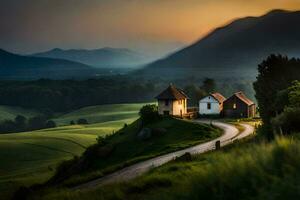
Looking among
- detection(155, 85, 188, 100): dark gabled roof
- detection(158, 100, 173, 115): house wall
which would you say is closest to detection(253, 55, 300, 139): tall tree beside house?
detection(155, 85, 188, 100): dark gabled roof

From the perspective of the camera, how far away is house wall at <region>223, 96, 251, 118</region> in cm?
9831

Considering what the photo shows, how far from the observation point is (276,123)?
29.9 m

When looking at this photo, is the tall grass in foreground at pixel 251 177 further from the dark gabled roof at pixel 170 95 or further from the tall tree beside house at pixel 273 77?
the dark gabled roof at pixel 170 95

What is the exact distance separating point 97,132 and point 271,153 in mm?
133980

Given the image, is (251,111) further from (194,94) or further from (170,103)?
(194,94)

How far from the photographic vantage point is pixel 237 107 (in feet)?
325

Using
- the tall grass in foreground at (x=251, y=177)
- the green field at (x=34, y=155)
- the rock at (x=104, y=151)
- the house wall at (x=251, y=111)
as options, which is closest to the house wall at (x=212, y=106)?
the house wall at (x=251, y=111)

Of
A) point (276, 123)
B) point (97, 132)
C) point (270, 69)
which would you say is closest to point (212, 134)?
point (270, 69)

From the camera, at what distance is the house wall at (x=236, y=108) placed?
98.3 m

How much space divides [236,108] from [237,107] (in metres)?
0.29

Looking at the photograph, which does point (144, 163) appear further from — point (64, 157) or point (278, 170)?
point (64, 157)

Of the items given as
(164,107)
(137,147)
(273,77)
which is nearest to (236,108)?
(164,107)

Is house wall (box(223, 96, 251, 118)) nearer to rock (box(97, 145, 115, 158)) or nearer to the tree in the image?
the tree

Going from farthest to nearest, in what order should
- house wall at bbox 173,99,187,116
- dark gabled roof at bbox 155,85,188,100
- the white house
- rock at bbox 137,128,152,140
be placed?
the white house → house wall at bbox 173,99,187,116 → dark gabled roof at bbox 155,85,188,100 → rock at bbox 137,128,152,140
